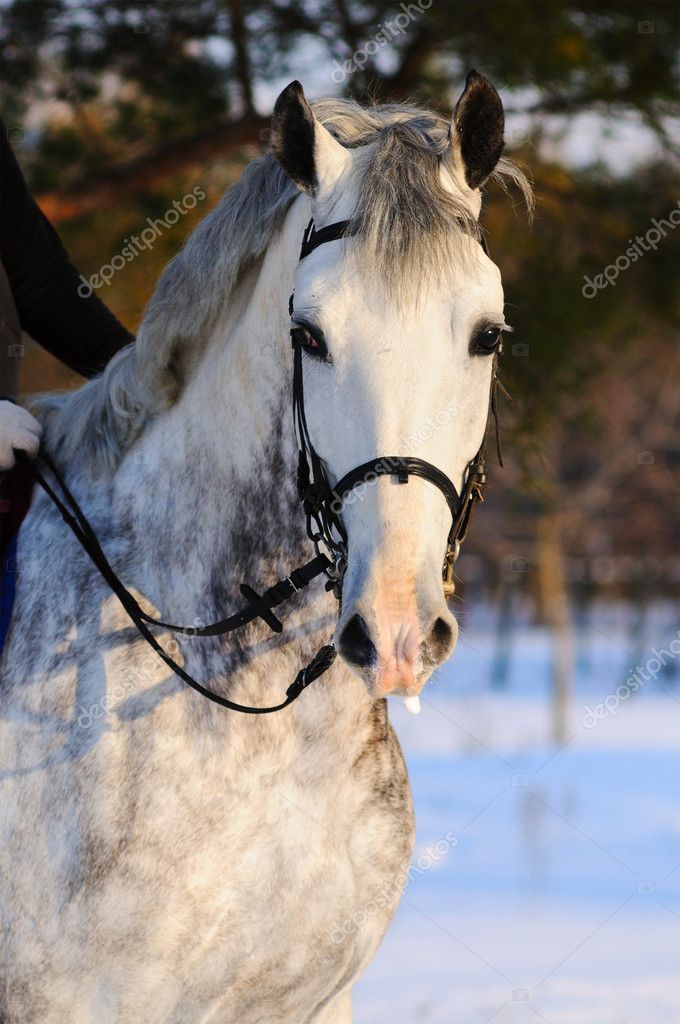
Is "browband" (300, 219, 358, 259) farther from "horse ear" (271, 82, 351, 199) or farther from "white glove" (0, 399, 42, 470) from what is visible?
"white glove" (0, 399, 42, 470)

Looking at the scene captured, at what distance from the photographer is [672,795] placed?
10.2m

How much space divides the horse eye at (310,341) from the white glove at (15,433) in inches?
33.3

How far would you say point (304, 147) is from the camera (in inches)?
91.3

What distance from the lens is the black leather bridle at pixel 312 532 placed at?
2.14 meters

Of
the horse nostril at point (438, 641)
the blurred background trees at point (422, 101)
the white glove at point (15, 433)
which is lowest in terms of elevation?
the blurred background trees at point (422, 101)

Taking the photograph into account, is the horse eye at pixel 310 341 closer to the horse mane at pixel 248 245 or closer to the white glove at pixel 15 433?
the horse mane at pixel 248 245

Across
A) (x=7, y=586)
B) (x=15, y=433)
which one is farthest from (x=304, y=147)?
(x=7, y=586)

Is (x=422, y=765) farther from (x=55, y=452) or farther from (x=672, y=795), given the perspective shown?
(x=55, y=452)

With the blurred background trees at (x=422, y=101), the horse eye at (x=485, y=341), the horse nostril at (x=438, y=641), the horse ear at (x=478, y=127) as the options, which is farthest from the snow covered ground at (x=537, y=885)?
the blurred background trees at (x=422, y=101)

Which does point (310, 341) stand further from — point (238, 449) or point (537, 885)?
point (537, 885)

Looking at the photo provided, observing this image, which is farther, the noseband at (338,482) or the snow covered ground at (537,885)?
the snow covered ground at (537,885)

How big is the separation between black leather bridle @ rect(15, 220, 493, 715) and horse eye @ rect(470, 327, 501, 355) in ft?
0.76

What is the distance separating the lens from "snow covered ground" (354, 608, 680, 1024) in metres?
5.23

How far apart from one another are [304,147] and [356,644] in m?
1.01
